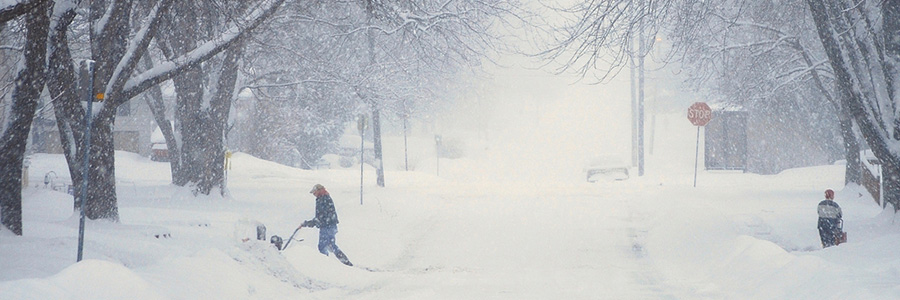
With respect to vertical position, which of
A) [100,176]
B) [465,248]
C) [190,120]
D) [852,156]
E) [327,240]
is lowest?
[465,248]

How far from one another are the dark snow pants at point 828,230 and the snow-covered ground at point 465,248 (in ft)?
0.57

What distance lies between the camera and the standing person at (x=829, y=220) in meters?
13.6

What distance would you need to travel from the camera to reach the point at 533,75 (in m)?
124

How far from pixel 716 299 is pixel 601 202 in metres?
15.5

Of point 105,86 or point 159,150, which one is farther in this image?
point 159,150

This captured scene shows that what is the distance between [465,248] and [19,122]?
770 centimetres

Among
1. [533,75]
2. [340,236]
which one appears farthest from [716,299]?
[533,75]

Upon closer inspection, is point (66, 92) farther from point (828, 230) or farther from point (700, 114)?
point (700, 114)

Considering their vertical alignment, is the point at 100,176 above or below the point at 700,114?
below

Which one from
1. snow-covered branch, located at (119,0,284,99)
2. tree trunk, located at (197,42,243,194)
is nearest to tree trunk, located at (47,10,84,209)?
snow-covered branch, located at (119,0,284,99)

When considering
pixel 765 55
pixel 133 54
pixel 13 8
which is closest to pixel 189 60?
pixel 133 54

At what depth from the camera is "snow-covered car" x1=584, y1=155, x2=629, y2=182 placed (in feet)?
128

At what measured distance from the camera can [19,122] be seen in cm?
1101

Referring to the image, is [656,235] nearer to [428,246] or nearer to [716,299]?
[428,246]
